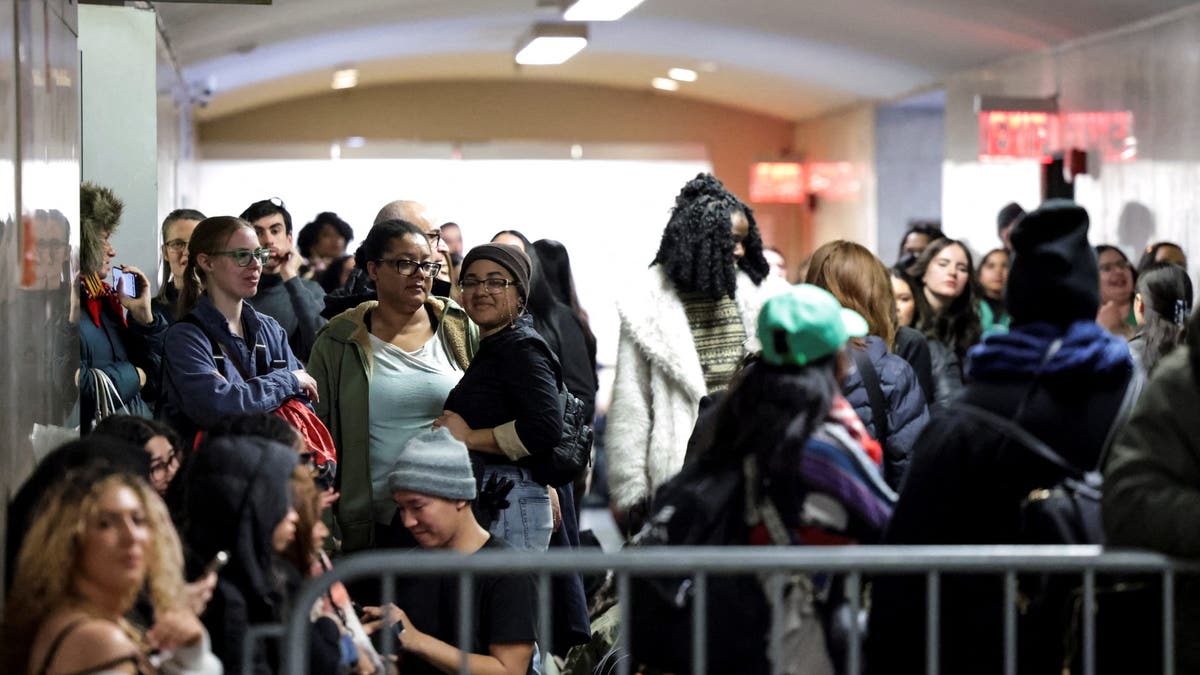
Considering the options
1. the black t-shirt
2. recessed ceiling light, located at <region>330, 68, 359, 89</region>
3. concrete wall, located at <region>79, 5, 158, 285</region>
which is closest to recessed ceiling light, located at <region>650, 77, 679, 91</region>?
recessed ceiling light, located at <region>330, 68, 359, 89</region>

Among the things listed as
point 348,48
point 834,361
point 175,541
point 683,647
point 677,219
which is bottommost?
point 683,647

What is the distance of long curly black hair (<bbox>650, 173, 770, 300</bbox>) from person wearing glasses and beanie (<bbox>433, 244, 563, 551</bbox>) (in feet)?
2.63

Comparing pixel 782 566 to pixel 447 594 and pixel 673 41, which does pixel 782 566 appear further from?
pixel 673 41

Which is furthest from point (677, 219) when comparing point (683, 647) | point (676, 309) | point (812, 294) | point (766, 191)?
point (766, 191)

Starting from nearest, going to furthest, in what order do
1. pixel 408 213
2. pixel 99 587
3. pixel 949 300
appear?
1. pixel 99 587
2. pixel 408 213
3. pixel 949 300

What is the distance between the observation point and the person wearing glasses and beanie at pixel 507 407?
215 inches

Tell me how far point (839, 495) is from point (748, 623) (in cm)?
35

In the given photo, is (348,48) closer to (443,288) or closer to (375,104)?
(375,104)

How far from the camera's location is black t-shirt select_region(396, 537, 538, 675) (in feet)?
15.2

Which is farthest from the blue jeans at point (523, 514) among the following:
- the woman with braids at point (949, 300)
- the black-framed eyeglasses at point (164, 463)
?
the woman with braids at point (949, 300)

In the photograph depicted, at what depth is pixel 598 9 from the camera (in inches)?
500

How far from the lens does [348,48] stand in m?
16.6

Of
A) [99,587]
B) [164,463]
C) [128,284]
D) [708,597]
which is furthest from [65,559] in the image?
[128,284]

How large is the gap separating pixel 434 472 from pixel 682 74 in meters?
15.4
